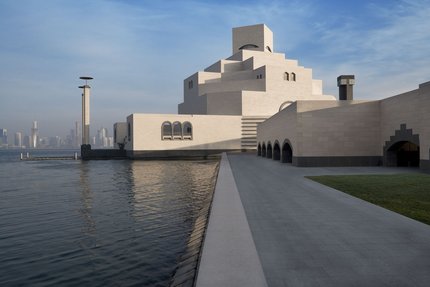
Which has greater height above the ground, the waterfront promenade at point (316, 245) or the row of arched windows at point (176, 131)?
the row of arched windows at point (176, 131)

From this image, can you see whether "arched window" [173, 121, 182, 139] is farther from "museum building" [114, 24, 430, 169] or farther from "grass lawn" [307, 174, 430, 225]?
"grass lawn" [307, 174, 430, 225]

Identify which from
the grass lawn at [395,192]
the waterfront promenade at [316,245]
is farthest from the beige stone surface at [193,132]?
the waterfront promenade at [316,245]

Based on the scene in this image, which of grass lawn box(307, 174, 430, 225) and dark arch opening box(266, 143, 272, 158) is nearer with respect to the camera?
grass lawn box(307, 174, 430, 225)

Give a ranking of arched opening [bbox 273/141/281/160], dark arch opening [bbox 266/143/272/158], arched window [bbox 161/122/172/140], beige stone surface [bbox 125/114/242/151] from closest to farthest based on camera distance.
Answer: arched opening [bbox 273/141/281/160] < dark arch opening [bbox 266/143/272/158] < beige stone surface [bbox 125/114/242/151] < arched window [bbox 161/122/172/140]

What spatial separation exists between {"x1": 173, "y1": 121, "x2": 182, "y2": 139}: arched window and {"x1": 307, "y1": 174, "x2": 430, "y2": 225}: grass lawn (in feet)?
150

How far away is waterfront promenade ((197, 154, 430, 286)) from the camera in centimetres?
450

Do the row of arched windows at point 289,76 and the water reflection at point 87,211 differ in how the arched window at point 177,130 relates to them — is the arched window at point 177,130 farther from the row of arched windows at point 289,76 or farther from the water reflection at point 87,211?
the water reflection at point 87,211

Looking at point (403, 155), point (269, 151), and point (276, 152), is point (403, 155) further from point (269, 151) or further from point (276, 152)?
point (269, 151)

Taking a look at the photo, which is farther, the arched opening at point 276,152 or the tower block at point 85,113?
the tower block at point 85,113

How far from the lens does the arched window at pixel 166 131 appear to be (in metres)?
59.5

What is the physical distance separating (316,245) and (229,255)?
1.84m

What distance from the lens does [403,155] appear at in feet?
78.3

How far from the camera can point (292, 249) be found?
5727mm

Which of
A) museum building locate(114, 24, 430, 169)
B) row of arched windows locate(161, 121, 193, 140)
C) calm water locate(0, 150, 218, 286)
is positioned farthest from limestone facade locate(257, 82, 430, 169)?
row of arched windows locate(161, 121, 193, 140)
